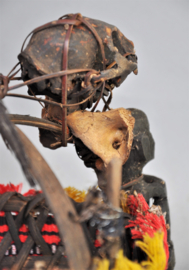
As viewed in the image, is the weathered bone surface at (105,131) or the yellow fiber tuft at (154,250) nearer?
the yellow fiber tuft at (154,250)

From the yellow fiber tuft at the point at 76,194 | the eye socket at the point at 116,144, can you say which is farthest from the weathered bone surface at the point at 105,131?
the yellow fiber tuft at the point at 76,194

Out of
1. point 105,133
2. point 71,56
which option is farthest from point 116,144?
point 71,56

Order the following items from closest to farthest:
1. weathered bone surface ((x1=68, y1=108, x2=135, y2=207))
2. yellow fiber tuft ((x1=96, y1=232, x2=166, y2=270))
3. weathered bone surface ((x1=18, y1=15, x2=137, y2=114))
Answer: yellow fiber tuft ((x1=96, y1=232, x2=166, y2=270)), weathered bone surface ((x1=18, y1=15, x2=137, y2=114)), weathered bone surface ((x1=68, y1=108, x2=135, y2=207))

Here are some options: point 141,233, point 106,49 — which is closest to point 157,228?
point 141,233

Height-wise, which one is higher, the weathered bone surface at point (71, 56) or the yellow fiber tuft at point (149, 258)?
the weathered bone surface at point (71, 56)

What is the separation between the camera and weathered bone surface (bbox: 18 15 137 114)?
1.08 m

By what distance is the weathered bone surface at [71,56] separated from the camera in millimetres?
1085

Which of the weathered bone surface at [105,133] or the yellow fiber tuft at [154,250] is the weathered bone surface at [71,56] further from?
the yellow fiber tuft at [154,250]

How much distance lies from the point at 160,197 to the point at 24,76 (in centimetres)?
74

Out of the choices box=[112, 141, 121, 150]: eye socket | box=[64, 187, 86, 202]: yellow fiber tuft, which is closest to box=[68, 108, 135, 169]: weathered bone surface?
box=[112, 141, 121, 150]: eye socket

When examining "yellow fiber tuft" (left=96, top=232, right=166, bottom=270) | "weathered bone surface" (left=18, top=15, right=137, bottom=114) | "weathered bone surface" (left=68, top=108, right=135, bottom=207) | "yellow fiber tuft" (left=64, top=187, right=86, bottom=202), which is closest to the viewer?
"yellow fiber tuft" (left=96, top=232, right=166, bottom=270)

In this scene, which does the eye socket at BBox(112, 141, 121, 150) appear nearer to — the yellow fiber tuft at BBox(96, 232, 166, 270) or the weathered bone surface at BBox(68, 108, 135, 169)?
the weathered bone surface at BBox(68, 108, 135, 169)

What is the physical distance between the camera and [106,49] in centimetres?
116

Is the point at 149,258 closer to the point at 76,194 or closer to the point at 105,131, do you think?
the point at 105,131
